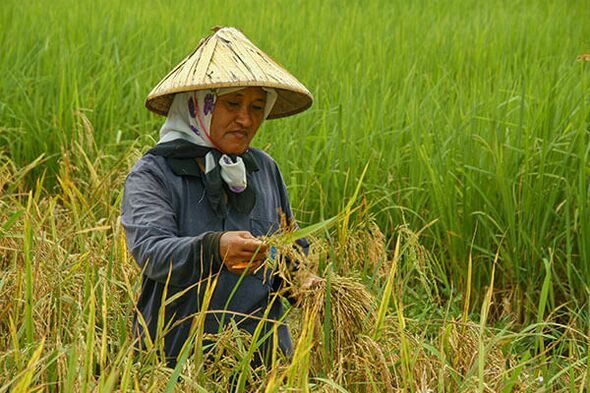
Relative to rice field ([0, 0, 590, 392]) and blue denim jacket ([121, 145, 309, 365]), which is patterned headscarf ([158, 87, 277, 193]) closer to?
blue denim jacket ([121, 145, 309, 365])

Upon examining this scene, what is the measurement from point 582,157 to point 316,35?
2.71 m

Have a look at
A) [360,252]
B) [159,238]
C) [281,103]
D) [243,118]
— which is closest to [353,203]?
[360,252]

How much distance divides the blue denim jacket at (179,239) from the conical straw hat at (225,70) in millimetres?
163

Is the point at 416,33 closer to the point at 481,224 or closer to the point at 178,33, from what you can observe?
the point at 178,33

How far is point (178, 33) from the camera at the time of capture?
5402mm

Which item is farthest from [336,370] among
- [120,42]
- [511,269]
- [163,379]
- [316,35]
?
[316,35]

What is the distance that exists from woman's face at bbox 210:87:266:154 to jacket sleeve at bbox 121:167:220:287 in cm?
14

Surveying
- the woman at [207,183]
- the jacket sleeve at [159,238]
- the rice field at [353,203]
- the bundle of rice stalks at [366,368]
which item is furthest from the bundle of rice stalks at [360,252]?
the jacket sleeve at [159,238]

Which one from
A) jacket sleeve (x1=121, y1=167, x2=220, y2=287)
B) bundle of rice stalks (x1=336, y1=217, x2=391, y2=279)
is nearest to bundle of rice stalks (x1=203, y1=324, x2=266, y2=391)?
jacket sleeve (x1=121, y1=167, x2=220, y2=287)

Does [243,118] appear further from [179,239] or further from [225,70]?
[179,239]

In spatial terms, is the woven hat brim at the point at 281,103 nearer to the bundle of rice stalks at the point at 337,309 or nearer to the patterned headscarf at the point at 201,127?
the patterned headscarf at the point at 201,127

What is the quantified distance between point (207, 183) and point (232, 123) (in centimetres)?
13

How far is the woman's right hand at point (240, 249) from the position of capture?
1.71 meters

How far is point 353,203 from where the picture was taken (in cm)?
300
